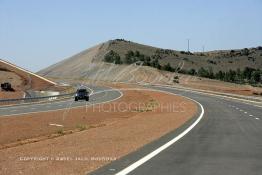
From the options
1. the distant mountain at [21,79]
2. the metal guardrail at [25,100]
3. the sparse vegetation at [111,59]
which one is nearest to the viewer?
the metal guardrail at [25,100]

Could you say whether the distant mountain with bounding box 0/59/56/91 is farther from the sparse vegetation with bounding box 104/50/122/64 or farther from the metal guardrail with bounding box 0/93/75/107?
the metal guardrail with bounding box 0/93/75/107

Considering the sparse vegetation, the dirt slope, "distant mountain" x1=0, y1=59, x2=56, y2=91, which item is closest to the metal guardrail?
the dirt slope

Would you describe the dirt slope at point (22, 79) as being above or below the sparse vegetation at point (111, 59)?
below

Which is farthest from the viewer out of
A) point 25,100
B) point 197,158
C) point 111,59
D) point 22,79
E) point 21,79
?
point 111,59

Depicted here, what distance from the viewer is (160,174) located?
11.5 metres

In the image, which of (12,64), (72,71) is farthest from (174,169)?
(72,71)

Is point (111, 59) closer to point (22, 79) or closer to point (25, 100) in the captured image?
point (22, 79)

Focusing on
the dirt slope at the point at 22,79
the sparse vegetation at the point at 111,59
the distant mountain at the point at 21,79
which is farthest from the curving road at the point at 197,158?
the sparse vegetation at the point at 111,59

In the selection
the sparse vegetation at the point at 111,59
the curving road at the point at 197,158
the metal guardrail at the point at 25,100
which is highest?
the sparse vegetation at the point at 111,59

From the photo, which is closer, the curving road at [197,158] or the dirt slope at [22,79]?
the curving road at [197,158]

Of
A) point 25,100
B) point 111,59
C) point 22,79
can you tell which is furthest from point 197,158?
point 111,59

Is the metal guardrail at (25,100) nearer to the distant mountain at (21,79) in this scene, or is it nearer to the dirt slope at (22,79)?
the dirt slope at (22,79)

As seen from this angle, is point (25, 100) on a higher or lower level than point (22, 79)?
lower

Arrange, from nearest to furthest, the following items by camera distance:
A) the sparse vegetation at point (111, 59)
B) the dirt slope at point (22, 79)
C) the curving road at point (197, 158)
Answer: the curving road at point (197, 158) → the dirt slope at point (22, 79) → the sparse vegetation at point (111, 59)
